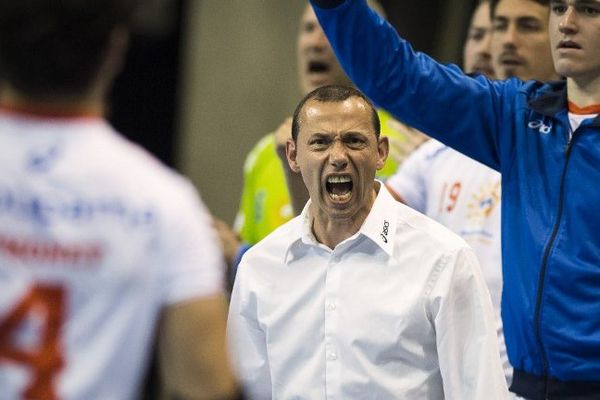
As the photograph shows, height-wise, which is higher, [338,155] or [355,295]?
[338,155]

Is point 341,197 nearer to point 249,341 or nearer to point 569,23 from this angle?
point 249,341

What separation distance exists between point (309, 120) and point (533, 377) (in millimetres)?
997

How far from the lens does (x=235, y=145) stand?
8.02 metres

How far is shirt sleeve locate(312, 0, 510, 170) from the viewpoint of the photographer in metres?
4.00

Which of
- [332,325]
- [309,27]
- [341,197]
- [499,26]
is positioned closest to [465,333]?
[332,325]

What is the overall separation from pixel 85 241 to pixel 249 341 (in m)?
1.74

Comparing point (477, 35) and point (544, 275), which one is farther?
point (477, 35)

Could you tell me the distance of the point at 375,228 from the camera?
3826 millimetres

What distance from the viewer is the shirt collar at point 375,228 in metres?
3.81

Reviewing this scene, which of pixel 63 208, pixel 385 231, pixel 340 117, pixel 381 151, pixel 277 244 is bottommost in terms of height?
pixel 277 244

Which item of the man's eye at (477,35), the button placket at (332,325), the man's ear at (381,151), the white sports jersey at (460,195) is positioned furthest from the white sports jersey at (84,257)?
the man's eye at (477,35)

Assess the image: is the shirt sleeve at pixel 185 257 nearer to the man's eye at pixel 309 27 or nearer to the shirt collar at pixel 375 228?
the shirt collar at pixel 375 228

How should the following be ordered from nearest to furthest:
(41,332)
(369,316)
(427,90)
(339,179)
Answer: (41,332) < (369,316) < (339,179) < (427,90)

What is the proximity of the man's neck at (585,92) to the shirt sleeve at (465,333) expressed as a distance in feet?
2.15
